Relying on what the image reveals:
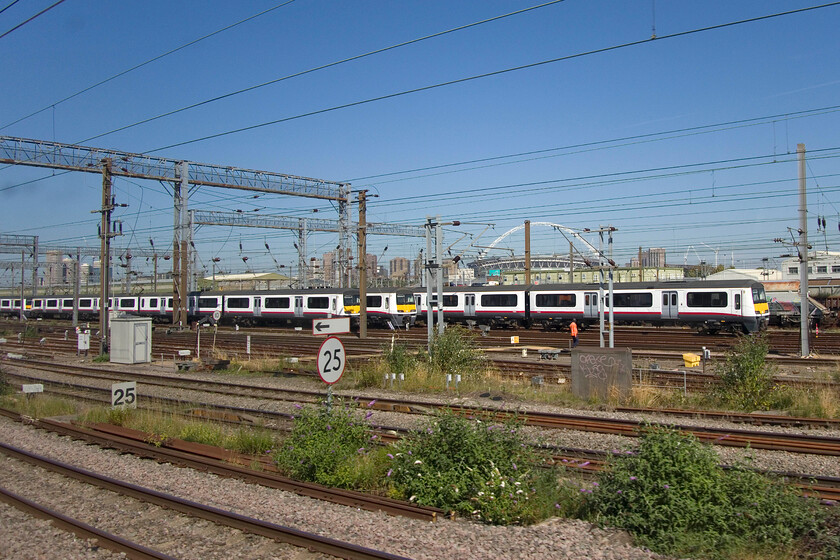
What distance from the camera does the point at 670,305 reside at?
3441 cm

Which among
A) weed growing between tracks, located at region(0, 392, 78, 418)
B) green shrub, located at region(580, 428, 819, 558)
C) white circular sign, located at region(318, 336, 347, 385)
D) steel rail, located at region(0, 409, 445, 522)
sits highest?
white circular sign, located at region(318, 336, 347, 385)

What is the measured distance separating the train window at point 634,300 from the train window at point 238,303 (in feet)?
90.8

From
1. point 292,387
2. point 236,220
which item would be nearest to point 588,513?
point 292,387

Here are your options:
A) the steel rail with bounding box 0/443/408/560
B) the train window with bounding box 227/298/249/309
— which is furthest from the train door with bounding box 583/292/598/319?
the steel rail with bounding box 0/443/408/560

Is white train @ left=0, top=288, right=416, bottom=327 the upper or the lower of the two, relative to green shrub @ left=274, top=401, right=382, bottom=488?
upper

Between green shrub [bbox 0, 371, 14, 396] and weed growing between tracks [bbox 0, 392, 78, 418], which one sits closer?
weed growing between tracks [bbox 0, 392, 78, 418]

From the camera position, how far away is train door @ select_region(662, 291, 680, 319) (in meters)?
34.2

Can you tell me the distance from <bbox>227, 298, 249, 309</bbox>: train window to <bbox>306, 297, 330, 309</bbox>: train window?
21.6 feet

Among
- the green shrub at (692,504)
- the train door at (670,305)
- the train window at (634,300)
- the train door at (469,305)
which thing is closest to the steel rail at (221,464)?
the green shrub at (692,504)

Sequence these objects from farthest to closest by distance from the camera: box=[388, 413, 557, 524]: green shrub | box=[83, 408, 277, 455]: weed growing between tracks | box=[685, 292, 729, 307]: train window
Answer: box=[685, 292, 729, 307]: train window → box=[83, 408, 277, 455]: weed growing between tracks → box=[388, 413, 557, 524]: green shrub

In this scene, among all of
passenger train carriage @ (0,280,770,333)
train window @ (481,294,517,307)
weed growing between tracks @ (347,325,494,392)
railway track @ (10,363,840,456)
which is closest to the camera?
railway track @ (10,363,840,456)

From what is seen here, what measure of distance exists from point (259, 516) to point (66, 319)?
238 feet

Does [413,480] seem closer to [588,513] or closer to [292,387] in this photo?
[588,513]

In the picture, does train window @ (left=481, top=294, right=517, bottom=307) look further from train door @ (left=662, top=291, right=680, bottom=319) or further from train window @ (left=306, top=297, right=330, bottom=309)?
train window @ (left=306, top=297, right=330, bottom=309)
